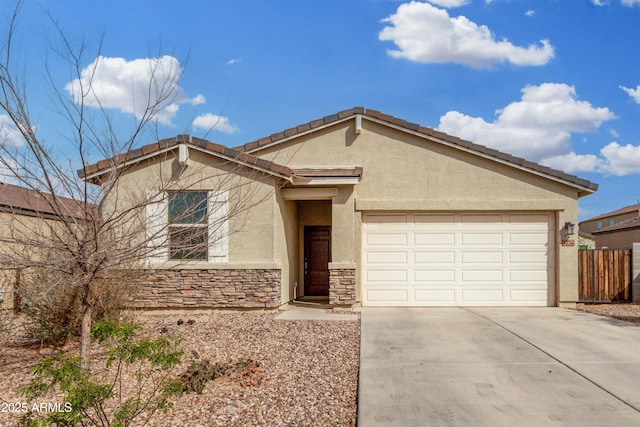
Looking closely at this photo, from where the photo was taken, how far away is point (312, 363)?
7.48m

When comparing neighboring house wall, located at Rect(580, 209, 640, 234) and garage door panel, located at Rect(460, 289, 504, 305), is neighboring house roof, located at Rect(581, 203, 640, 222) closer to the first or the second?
neighboring house wall, located at Rect(580, 209, 640, 234)

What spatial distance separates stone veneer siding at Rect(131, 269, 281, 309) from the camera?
39.7 feet

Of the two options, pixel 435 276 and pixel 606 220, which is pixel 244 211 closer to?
pixel 435 276

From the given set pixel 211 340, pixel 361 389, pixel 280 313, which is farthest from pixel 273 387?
pixel 280 313

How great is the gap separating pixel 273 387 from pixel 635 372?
471cm

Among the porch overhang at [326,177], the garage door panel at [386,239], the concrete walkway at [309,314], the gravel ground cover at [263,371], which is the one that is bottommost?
the gravel ground cover at [263,371]

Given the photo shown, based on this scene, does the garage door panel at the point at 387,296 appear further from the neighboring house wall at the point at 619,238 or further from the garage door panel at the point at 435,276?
the neighboring house wall at the point at 619,238

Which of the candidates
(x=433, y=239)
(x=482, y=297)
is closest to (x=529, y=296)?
(x=482, y=297)

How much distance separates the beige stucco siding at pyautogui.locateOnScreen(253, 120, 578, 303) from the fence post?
10.7 ft

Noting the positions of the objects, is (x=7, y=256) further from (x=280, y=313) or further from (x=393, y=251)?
(x=393, y=251)

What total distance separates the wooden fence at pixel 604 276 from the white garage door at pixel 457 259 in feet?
7.15

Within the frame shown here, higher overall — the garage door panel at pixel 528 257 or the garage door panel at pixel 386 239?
the garage door panel at pixel 386 239

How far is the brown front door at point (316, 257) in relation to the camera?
1538 centimetres

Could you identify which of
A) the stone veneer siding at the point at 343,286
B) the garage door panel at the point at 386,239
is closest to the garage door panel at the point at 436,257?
the garage door panel at the point at 386,239
